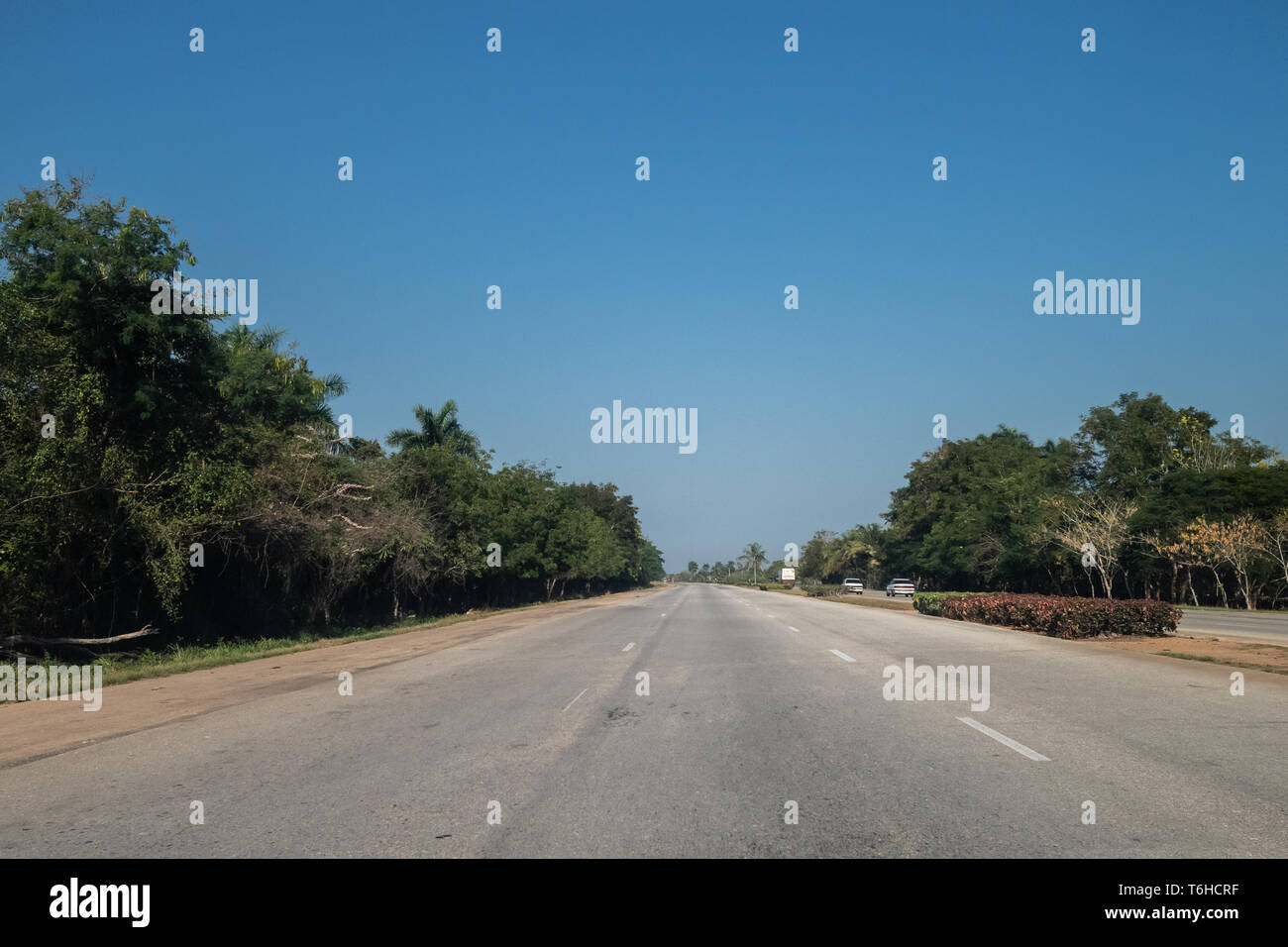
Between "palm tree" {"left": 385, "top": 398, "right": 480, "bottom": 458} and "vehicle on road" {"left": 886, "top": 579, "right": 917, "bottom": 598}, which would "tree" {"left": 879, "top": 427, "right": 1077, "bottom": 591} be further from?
"palm tree" {"left": 385, "top": 398, "right": 480, "bottom": 458}

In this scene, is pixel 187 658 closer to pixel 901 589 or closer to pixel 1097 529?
pixel 1097 529

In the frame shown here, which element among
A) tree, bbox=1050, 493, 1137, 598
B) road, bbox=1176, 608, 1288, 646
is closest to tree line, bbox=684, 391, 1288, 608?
tree, bbox=1050, 493, 1137, 598

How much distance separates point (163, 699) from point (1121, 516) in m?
57.5

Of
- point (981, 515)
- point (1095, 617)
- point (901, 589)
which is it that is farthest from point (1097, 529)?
point (1095, 617)

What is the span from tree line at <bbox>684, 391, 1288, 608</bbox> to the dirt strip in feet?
140

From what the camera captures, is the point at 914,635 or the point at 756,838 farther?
the point at 914,635

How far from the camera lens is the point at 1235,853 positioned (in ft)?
16.1

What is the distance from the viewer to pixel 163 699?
1261 cm

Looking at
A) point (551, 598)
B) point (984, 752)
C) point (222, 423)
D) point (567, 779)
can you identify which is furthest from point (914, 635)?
point (551, 598)

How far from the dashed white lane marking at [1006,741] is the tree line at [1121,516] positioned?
42829 millimetres
